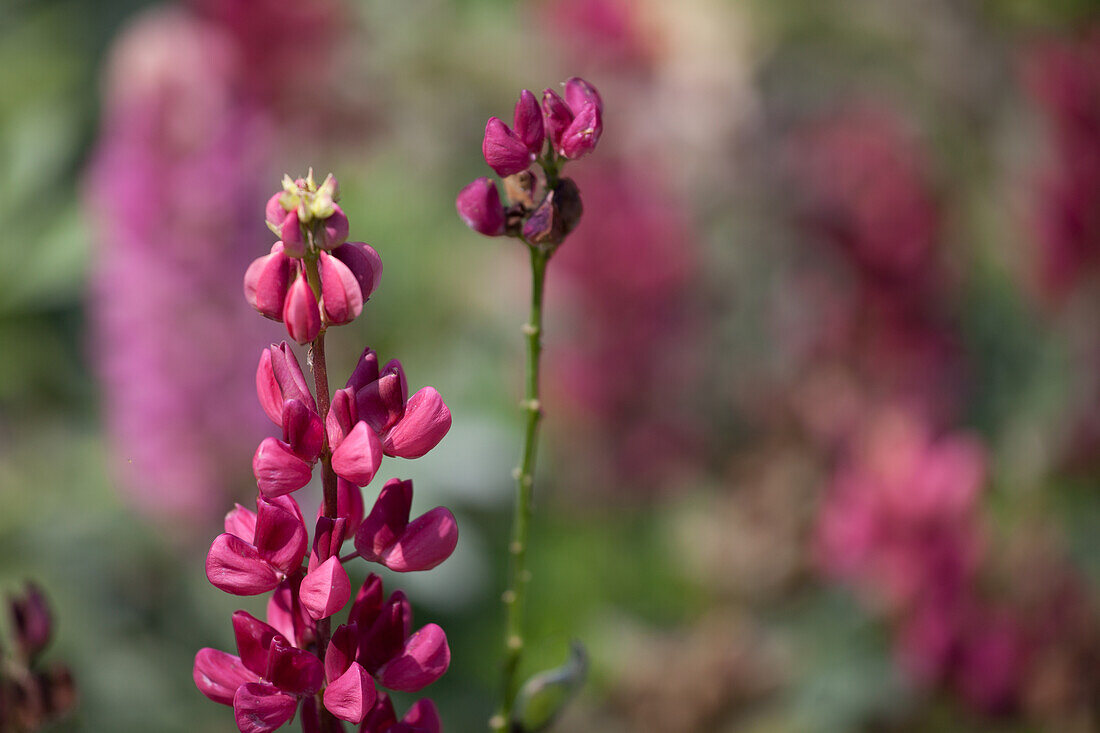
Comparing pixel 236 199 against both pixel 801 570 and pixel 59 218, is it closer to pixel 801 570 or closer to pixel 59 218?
pixel 59 218

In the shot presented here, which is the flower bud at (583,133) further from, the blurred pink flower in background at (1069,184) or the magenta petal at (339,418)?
the blurred pink flower in background at (1069,184)

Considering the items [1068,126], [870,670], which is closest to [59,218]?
[870,670]

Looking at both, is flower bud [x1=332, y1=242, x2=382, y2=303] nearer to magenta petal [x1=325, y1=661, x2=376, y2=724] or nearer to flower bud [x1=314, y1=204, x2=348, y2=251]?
flower bud [x1=314, y1=204, x2=348, y2=251]

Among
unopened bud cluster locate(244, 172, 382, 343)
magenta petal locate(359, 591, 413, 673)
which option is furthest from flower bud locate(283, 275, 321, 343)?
magenta petal locate(359, 591, 413, 673)

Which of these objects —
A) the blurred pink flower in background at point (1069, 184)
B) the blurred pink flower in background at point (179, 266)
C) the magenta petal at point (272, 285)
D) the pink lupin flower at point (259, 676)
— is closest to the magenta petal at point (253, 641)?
the pink lupin flower at point (259, 676)

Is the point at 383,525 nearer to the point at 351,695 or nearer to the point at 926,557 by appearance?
the point at 351,695

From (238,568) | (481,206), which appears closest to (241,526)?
(238,568)
